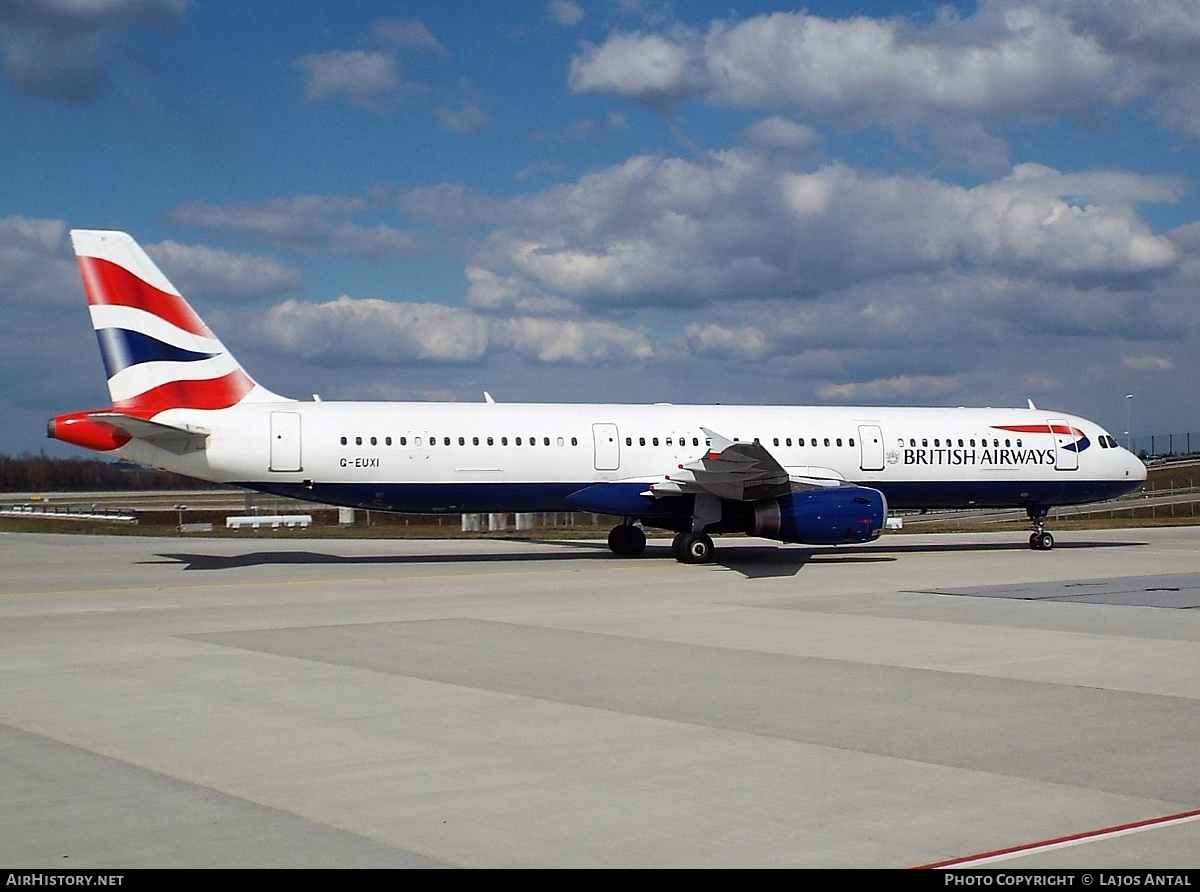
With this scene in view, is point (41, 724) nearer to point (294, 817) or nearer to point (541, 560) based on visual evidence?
point (294, 817)

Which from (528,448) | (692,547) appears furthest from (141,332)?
(692,547)

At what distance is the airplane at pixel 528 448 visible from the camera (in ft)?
78.1

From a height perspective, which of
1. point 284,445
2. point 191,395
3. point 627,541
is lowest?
point 627,541

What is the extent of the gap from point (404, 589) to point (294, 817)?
13.9 metres

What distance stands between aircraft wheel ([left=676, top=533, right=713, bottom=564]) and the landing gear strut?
9234mm

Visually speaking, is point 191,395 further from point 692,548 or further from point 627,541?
point 692,548

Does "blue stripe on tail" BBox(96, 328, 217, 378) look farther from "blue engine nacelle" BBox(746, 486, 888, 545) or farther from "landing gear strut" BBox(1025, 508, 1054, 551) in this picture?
"landing gear strut" BBox(1025, 508, 1054, 551)

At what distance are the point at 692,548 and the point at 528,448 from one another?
4.02 m

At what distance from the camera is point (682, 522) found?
26.6m

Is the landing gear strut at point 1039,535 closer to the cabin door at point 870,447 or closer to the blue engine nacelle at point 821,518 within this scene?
the cabin door at point 870,447

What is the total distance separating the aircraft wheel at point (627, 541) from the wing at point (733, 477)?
2348mm

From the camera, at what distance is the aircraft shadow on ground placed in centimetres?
2566

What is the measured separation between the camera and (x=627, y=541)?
92.6 ft
